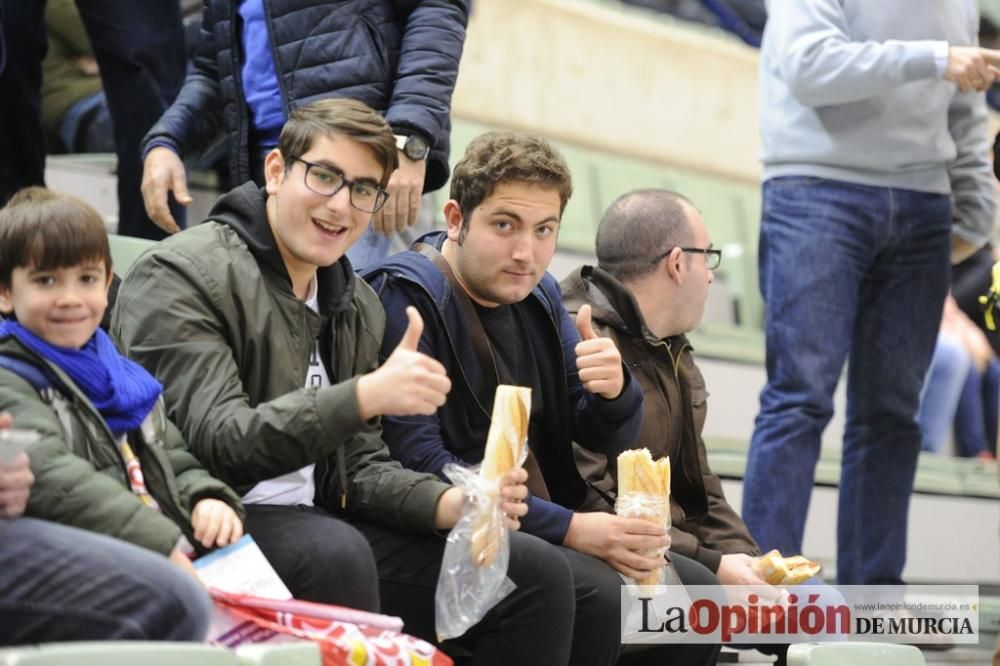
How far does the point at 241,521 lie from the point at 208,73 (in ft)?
5.00

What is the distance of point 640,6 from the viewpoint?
8.53m

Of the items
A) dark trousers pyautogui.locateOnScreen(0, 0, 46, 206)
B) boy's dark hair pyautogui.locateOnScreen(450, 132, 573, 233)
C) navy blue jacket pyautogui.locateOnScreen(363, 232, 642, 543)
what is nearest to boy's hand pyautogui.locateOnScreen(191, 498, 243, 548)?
navy blue jacket pyautogui.locateOnScreen(363, 232, 642, 543)

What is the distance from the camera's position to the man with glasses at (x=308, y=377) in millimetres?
2197

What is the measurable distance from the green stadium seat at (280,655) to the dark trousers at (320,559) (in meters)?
0.39

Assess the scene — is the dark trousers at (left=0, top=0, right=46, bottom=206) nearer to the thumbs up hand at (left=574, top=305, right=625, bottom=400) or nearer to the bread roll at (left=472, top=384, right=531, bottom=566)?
the thumbs up hand at (left=574, top=305, right=625, bottom=400)

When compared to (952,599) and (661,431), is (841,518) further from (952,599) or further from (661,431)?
(661,431)

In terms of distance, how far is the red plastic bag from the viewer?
2.02 meters

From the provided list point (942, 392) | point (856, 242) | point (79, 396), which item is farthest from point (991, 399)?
point (79, 396)

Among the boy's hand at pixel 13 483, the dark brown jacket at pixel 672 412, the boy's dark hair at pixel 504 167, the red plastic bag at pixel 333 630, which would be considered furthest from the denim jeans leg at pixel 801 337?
the boy's hand at pixel 13 483

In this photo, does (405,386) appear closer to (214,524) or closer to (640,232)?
(214,524)

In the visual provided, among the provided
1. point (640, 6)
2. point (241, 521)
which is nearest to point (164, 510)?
point (241, 521)

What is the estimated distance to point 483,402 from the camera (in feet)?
9.10

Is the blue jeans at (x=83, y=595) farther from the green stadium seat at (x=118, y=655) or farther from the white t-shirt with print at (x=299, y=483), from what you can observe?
the white t-shirt with print at (x=299, y=483)

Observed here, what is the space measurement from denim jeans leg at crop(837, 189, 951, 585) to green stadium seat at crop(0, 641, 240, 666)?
2377mm
